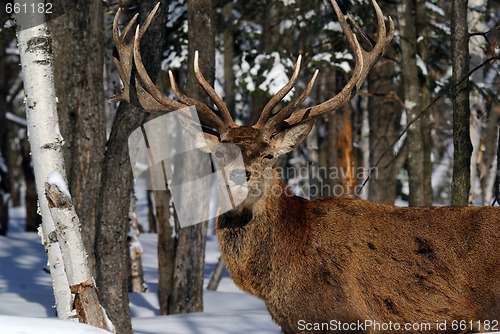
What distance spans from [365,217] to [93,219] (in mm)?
3194

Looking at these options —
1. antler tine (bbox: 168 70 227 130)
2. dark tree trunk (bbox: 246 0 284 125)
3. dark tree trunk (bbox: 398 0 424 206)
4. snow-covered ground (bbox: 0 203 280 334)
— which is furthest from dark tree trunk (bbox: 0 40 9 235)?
antler tine (bbox: 168 70 227 130)

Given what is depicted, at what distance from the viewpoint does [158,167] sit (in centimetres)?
1162

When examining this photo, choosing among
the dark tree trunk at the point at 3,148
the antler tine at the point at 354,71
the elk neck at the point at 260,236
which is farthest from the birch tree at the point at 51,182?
the dark tree trunk at the point at 3,148

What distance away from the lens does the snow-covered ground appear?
4.05 meters

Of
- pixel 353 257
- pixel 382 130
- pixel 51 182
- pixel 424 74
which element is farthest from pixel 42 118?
pixel 382 130

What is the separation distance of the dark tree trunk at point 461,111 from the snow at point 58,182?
4465mm

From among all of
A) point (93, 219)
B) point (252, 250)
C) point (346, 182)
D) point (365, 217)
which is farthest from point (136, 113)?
point (346, 182)

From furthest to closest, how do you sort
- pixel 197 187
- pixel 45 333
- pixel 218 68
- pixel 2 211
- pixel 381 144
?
pixel 218 68 < pixel 2 211 < pixel 381 144 < pixel 197 187 < pixel 45 333

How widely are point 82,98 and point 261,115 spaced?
222cm

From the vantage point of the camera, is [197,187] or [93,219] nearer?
[93,219]

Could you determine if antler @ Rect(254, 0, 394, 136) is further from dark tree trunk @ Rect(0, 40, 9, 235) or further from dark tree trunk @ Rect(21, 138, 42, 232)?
dark tree trunk @ Rect(21, 138, 42, 232)

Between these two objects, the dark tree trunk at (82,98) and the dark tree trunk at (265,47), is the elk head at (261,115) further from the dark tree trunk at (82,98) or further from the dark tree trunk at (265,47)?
the dark tree trunk at (265,47)

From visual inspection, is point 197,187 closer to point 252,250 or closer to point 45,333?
point 252,250

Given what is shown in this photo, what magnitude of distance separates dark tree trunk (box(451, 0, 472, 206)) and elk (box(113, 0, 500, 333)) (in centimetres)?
187
